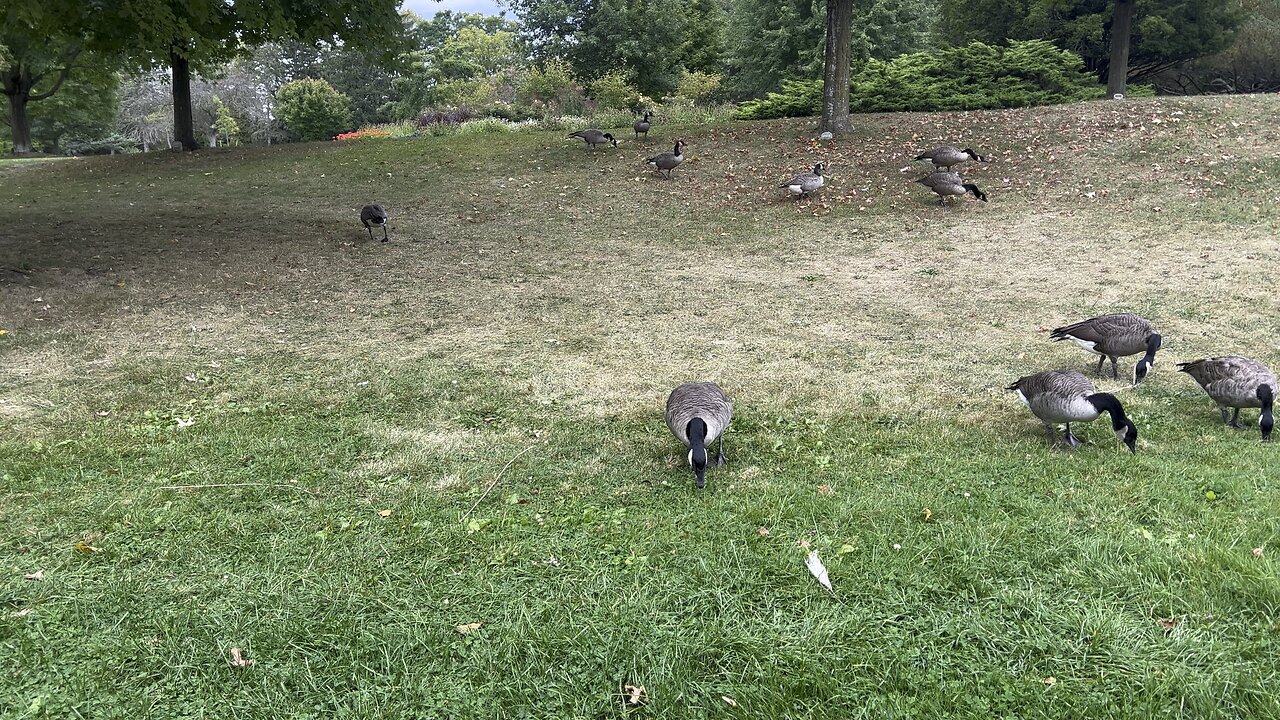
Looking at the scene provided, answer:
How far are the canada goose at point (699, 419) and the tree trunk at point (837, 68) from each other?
1456 centimetres

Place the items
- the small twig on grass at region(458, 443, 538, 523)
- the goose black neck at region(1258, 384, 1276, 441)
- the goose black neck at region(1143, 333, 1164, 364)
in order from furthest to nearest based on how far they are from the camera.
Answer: the goose black neck at region(1143, 333, 1164, 364) < the goose black neck at region(1258, 384, 1276, 441) < the small twig on grass at region(458, 443, 538, 523)

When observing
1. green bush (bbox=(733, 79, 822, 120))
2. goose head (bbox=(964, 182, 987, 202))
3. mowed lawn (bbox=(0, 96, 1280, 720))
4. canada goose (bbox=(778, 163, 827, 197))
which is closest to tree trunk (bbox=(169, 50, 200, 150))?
mowed lawn (bbox=(0, 96, 1280, 720))

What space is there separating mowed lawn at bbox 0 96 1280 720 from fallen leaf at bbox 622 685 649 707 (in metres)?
0.05

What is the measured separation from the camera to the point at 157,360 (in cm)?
767

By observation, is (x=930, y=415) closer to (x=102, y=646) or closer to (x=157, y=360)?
(x=102, y=646)

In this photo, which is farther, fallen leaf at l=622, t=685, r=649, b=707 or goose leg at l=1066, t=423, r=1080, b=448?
goose leg at l=1066, t=423, r=1080, b=448

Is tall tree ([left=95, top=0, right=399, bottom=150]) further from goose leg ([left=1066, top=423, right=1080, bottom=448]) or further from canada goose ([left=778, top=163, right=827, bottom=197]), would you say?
goose leg ([left=1066, top=423, right=1080, bottom=448])

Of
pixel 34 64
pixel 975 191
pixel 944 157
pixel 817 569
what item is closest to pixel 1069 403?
pixel 817 569

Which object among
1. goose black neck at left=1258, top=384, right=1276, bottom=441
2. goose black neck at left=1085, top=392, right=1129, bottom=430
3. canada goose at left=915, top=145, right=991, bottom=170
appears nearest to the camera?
goose black neck at left=1085, top=392, right=1129, bottom=430

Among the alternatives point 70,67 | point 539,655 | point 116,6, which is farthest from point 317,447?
point 70,67

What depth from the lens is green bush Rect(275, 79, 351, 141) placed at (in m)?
39.3

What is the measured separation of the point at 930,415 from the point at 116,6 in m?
12.0

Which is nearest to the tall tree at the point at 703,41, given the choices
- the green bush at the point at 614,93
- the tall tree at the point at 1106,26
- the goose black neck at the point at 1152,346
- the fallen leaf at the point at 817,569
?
the green bush at the point at 614,93

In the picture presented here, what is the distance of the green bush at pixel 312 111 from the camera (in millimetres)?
→ 39281
